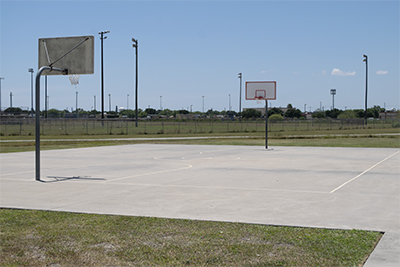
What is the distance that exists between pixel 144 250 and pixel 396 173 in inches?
421

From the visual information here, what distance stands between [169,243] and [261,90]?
75.4 feet

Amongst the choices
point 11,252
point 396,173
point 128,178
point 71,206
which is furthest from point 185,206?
point 396,173

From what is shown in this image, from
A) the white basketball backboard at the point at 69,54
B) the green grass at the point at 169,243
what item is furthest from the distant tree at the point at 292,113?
the green grass at the point at 169,243

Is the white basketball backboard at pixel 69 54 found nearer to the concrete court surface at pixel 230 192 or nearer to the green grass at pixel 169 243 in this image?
the concrete court surface at pixel 230 192

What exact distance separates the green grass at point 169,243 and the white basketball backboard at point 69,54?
271 inches

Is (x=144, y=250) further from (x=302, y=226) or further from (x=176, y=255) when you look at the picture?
(x=302, y=226)

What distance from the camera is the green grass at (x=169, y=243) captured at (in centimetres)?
521

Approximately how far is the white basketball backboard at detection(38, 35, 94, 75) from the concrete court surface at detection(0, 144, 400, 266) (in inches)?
129

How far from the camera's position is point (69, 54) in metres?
13.3

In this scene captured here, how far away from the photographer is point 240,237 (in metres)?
6.15

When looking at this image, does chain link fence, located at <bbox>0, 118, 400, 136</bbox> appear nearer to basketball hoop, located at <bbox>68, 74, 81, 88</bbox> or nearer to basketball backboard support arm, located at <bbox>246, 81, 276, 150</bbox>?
basketball backboard support arm, located at <bbox>246, 81, 276, 150</bbox>

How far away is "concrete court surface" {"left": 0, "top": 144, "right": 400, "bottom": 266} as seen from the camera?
748 centimetres

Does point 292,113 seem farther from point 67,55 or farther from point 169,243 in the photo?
point 169,243

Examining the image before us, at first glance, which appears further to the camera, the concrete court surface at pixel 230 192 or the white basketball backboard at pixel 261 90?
the white basketball backboard at pixel 261 90
